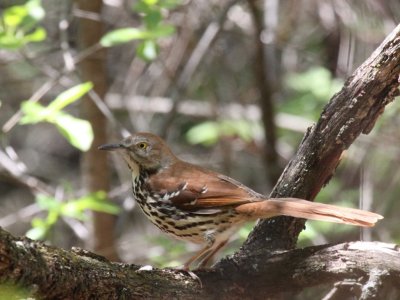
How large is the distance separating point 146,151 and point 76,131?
2.05 feet

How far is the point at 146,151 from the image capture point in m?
3.93

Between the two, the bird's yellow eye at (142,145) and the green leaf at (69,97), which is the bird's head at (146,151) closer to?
the bird's yellow eye at (142,145)

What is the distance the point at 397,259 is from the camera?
9.26 feet

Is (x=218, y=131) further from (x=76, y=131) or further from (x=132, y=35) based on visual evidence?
(x=76, y=131)

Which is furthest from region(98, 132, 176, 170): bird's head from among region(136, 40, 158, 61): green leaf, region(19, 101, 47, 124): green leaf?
region(19, 101, 47, 124): green leaf

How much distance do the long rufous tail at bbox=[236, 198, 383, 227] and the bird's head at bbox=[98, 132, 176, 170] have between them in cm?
80

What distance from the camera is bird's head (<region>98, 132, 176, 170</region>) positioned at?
3.91 meters

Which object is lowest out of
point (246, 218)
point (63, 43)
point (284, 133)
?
point (246, 218)

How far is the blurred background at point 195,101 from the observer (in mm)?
4949

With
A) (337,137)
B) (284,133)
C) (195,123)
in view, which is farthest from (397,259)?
(195,123)

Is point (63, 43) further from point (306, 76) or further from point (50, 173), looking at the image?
point (50, 173)

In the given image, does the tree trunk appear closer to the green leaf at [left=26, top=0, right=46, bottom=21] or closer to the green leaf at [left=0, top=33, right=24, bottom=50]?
the green leaf at [left=26, top=0, right=46, bottom=21]

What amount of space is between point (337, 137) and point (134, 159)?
48.1 inches

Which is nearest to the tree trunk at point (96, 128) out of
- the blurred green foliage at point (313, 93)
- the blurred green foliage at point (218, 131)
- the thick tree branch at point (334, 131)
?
the blurred green foliage at point (218, 131)
